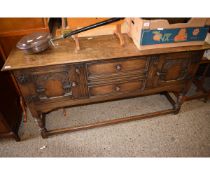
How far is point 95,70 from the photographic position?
1179 mm

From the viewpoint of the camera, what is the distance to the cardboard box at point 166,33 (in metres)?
1.11

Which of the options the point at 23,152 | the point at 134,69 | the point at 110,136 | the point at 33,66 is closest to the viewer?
the point at 33,66

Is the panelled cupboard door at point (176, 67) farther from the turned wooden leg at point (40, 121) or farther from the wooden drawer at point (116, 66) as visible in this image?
the turned wooden leg at point (40, 121)

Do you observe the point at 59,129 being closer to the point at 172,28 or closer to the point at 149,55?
the point at 149,55

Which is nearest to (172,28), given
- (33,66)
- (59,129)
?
(33,66)

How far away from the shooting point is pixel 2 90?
1350 mm

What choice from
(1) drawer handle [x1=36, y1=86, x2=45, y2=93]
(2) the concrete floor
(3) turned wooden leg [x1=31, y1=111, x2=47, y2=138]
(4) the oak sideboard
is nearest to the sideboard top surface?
(4) the oak sideboard

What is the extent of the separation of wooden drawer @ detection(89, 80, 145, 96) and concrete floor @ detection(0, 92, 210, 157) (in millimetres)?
466

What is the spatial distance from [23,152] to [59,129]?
14.5 inches

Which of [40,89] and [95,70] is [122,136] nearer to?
[95,70]

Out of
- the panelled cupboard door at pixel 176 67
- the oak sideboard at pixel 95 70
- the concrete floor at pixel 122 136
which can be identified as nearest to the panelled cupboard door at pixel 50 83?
the oak sideboard at pixel 95 70

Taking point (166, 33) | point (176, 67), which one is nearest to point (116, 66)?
point (166, 33)

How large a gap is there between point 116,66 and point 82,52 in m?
Answer: 0.27

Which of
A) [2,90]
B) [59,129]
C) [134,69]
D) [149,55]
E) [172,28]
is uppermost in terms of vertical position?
[172,28]
